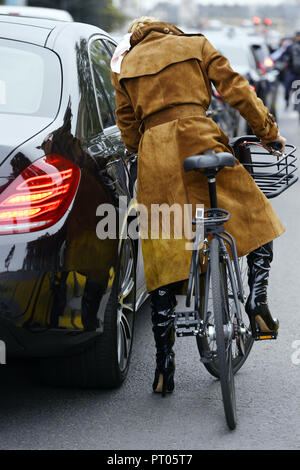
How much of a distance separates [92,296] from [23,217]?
0.50m

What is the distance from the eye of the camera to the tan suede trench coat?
4328 mm

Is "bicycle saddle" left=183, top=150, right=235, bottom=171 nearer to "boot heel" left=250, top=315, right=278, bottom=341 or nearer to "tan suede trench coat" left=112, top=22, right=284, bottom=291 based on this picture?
"tan suede trench coat" left=112, top=22, right=284, bottom=291

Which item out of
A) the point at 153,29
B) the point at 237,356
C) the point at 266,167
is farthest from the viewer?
the point at 237,356

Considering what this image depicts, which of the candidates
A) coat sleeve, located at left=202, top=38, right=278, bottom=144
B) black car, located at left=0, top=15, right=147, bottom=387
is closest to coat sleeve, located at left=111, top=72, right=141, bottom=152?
black car, located at left=0, top=15, right=147, bottom=387

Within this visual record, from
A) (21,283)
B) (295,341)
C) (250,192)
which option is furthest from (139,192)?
(295,341)

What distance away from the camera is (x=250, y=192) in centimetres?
453

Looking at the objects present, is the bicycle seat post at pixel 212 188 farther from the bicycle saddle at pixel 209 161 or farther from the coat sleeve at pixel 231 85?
the coat sleeve at pixel 231 85

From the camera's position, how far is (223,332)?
4.19m

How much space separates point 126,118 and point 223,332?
1.09 meters

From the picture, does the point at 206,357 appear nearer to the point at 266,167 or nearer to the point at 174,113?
the point at 266,167

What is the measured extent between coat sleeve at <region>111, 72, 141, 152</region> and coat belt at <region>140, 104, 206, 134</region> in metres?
0.15

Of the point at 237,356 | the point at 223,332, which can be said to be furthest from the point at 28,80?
the point at 237,356
